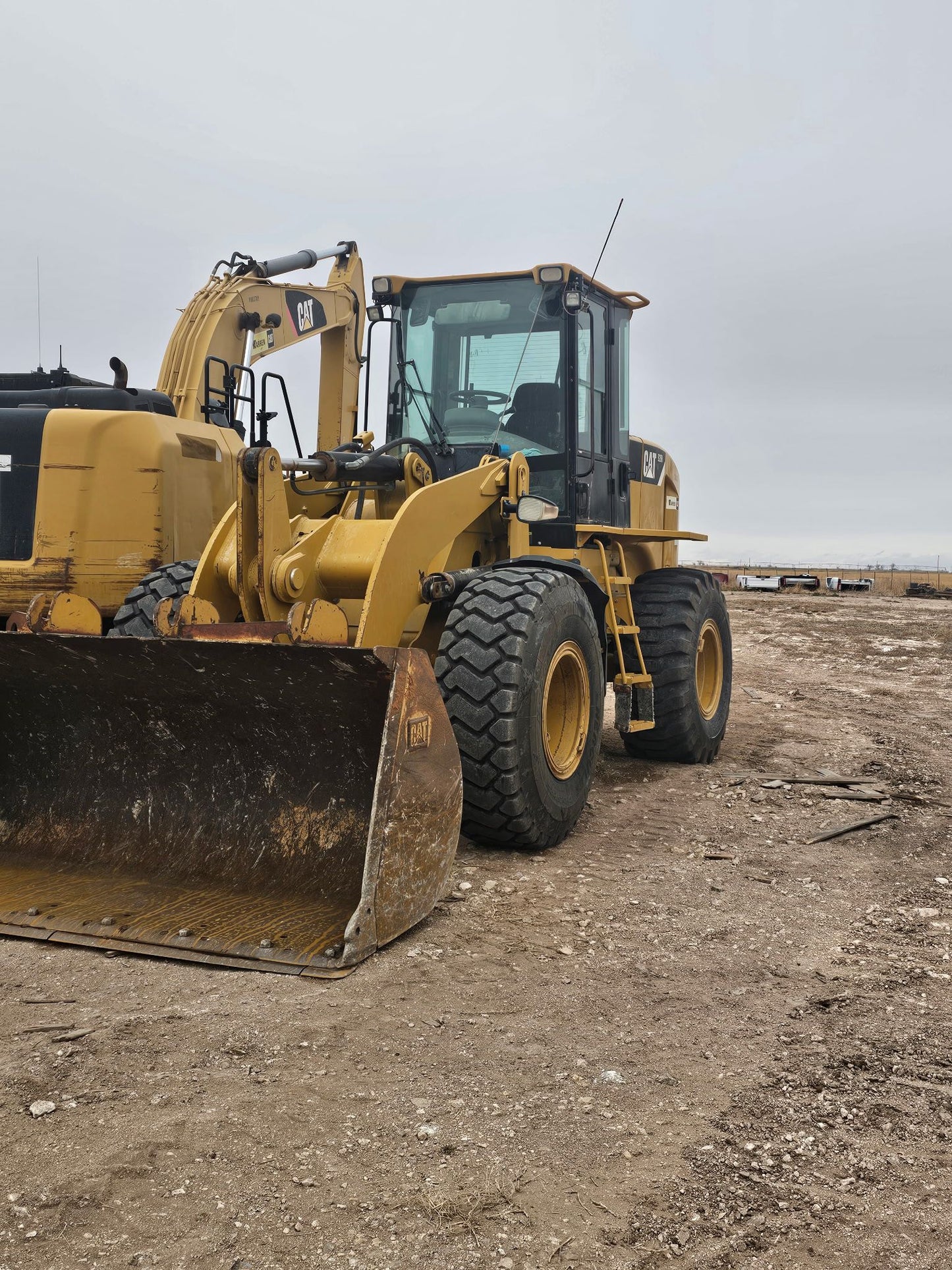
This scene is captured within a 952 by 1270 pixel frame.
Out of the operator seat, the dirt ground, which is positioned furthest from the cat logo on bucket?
the operator seat

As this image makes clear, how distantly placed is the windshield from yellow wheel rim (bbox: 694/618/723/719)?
2162 mm

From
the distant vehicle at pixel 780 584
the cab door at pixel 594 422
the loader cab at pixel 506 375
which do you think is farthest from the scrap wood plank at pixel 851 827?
the distant vehicle at pixel 780 584

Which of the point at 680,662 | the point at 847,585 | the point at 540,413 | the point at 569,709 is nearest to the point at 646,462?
the point at 680,662

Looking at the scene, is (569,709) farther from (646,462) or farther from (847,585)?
(847,585)

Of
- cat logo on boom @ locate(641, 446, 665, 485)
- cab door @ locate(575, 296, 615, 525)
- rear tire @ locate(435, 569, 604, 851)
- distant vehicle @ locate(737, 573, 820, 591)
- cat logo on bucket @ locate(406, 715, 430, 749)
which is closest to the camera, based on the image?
cat logo on bucket @ locate(406, 715, 430, 749)

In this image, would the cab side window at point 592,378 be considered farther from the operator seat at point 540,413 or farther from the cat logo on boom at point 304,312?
the cat logo on boom at point 304,312

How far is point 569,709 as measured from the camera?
5.59m

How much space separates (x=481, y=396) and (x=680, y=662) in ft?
7.15

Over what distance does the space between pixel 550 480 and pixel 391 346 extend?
1362 millimetres

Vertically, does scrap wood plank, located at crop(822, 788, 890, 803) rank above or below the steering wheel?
below

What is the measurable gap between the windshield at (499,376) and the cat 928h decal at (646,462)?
1.49 m

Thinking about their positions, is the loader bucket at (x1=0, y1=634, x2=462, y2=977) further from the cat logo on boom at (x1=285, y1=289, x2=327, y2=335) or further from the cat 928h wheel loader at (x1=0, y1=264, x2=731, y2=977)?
the cat logo on boom at (x1=285, y1=289, x2=327, y2=335)

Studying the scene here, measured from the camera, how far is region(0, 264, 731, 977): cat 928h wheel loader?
12.7 ft

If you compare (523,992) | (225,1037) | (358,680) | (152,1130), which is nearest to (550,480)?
(358,680)
